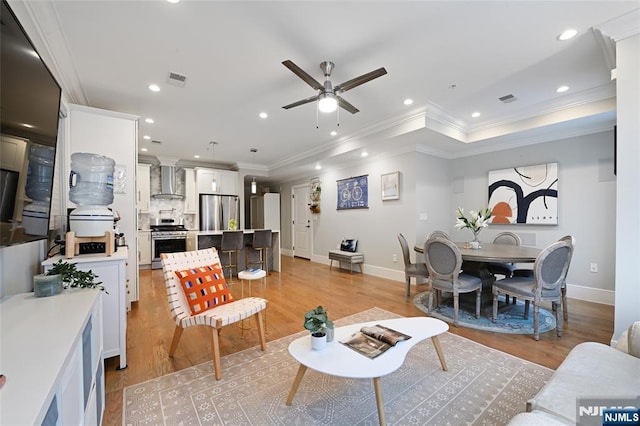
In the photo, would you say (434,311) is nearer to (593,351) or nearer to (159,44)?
(593,351)

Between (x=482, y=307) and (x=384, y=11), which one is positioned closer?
(x=384, y=11)

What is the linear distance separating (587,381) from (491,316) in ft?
6.82

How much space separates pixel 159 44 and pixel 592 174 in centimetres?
546

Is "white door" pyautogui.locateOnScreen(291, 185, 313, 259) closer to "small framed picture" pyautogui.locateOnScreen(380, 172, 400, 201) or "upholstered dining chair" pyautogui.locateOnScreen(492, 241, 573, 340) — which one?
"small framed picture" pyautogui.locateOnScreen(380, 172, 400, 201)

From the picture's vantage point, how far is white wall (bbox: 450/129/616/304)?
3604 mm

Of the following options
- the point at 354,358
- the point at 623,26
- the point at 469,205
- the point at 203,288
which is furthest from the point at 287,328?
the point at 469,205

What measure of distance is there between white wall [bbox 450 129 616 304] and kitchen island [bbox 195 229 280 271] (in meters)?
4.42

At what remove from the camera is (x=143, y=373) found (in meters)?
2.07

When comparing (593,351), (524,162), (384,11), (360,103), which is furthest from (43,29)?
(524,162)

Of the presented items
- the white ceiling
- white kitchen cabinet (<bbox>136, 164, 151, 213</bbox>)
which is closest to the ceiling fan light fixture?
the white ceiling

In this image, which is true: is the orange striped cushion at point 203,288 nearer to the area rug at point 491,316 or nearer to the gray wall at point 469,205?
the area rug at point 491,316

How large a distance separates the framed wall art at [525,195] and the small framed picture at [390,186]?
159cm

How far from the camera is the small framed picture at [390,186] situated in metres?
4.95

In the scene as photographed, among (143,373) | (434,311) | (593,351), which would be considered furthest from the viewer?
(434,311)
